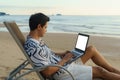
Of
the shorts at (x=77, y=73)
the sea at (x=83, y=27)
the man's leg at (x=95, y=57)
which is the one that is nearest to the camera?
the shorts at (x=77, y=73)

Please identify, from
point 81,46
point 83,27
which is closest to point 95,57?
point 81,46

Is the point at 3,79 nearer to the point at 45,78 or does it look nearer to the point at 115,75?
the point at 45,78

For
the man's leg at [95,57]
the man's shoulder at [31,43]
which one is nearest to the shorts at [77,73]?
the man's leg at [95,57]

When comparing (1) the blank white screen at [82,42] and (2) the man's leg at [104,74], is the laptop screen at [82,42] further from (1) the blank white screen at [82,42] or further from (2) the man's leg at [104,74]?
(2) the man's leg at [104,74]

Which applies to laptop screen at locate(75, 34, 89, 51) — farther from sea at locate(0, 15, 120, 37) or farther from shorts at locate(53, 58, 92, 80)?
sea at locate(0, 15, 120, 37)

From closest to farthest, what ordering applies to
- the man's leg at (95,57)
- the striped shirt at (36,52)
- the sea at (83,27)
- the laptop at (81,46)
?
the striped shirt at (36,52), the laptop at (81,46), the man's leg at (95,57), the sea at (83,27)

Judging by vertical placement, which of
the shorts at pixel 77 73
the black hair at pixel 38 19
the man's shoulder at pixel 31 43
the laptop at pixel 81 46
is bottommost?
the shorts at pixel 77 73

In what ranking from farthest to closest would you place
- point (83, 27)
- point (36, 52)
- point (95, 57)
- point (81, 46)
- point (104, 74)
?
point (83, 27) → point (95, 57) → point (81, 46) → point (104, 74) → point (36, 52)

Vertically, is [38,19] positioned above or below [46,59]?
above

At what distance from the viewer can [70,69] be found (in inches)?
187

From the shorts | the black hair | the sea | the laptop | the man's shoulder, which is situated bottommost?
the sea

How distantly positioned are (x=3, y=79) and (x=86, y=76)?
2318mm

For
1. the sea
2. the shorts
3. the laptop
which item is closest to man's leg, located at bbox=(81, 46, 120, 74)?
the laptop

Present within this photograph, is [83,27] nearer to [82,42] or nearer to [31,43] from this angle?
[82,42]
